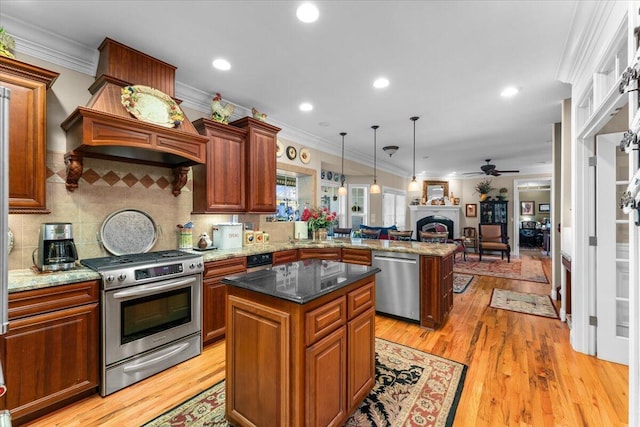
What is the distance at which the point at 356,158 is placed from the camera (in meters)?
6.60

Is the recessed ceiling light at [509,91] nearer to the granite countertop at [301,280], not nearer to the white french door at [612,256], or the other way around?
the white french door at [612,256]

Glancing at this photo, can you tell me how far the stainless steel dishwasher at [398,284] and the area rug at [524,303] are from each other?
1528 millimetres

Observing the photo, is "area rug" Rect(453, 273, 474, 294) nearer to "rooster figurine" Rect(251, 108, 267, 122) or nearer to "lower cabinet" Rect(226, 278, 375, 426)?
"lower cabinet" Rect(226, 278, 375, 426)

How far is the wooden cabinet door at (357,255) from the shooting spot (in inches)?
144

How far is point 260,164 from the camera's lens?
371cm

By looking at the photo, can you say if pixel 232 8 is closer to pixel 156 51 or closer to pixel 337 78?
pixel 156 51

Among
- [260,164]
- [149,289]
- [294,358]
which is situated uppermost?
[260,164]

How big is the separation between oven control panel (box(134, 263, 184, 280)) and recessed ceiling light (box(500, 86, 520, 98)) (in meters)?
3.96

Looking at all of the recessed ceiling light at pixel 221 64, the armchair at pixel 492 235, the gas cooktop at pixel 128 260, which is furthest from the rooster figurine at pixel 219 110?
the armchair at pixel 492 235

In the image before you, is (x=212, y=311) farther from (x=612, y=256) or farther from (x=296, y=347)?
(x=612, y=256)

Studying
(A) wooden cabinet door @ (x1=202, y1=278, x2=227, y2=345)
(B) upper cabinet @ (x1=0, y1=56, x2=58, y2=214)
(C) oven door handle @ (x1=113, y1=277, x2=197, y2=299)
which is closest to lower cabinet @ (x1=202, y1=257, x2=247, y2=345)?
(A) wooden cabinet door @ (x1=202, y1=278, x2=227, y2=345)

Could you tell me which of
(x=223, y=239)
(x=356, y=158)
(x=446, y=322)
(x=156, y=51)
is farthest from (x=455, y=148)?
(x=156, y=51)

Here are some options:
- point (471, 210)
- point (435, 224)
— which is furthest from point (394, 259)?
point (471, 210)

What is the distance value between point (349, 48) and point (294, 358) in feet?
8.04
